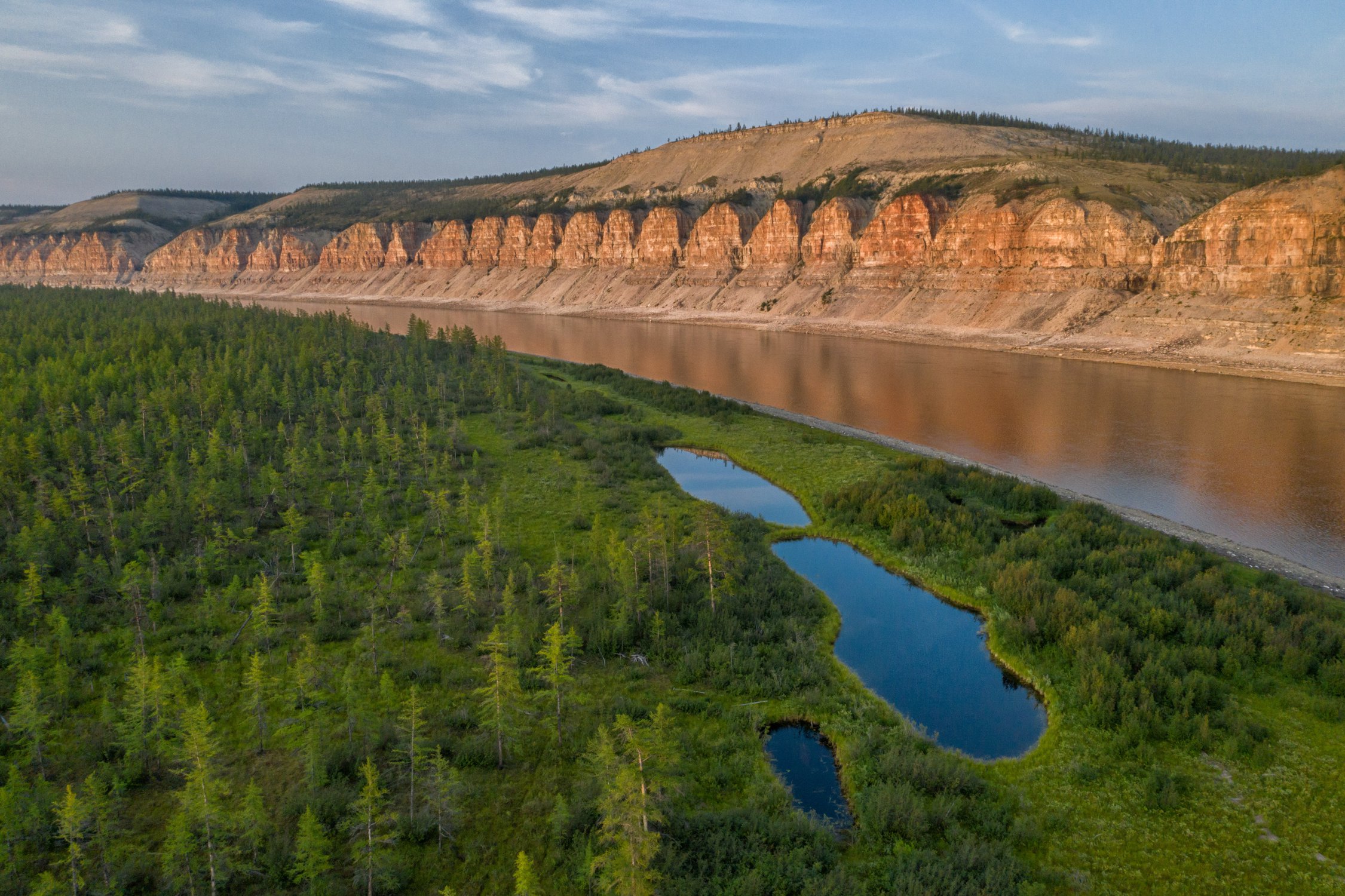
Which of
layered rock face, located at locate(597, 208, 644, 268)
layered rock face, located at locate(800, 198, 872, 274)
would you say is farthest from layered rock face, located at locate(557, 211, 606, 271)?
layered rock face, located at locate(800, 198, 872, 274)

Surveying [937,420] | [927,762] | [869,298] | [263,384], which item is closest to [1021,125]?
[869,298]

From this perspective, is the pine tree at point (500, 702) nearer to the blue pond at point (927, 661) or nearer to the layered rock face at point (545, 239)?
the blue pond at point (927, 661)

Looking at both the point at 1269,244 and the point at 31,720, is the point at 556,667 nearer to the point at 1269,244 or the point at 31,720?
the point at 31,720

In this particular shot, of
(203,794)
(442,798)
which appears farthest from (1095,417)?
(203,794)

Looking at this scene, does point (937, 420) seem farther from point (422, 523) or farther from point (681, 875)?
point (681, 875)

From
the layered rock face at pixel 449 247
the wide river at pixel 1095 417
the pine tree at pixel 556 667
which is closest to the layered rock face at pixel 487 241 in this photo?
the layered rock face at pixel 449 247
